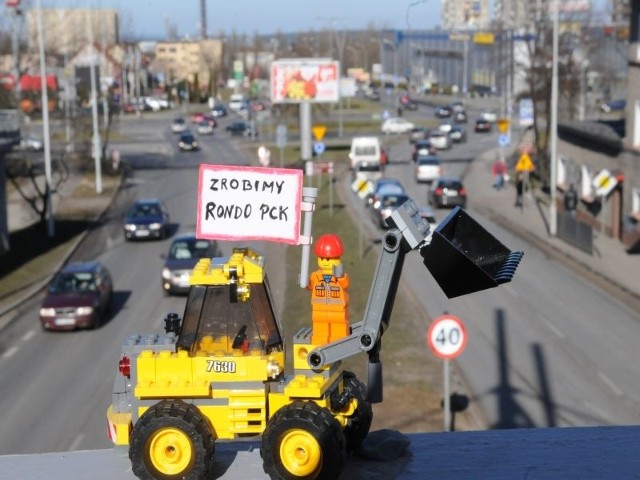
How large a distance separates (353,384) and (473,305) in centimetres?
1963

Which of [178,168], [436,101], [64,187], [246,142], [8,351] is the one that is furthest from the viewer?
[436,101]

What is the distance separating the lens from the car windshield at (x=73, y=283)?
26.4 meters

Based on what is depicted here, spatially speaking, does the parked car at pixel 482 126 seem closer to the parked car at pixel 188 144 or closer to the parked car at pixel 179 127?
the parked car at pixel 188 144

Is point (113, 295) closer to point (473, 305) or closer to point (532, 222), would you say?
point (473, 305)

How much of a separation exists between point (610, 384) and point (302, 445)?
46.8 feet

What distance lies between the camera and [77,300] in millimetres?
25609

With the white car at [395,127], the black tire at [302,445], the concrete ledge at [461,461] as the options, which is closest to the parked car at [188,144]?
the white car at [395,127]

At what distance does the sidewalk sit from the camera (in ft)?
96.4

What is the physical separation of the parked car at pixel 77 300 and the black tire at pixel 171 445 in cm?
1909

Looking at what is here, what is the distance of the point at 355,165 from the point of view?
56156 mm

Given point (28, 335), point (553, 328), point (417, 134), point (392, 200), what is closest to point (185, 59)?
point (417, 134)

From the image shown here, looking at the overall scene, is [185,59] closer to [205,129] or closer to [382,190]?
[205,129]

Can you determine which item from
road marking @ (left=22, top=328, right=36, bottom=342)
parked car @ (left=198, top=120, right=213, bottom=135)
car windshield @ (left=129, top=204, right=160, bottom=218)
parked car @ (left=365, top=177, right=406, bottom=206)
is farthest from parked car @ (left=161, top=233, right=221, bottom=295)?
parked car @ (left=198, top=120, right=213, bottom=135)

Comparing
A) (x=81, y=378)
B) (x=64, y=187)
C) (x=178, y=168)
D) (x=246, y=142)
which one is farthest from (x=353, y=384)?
(x=246, y=142)
